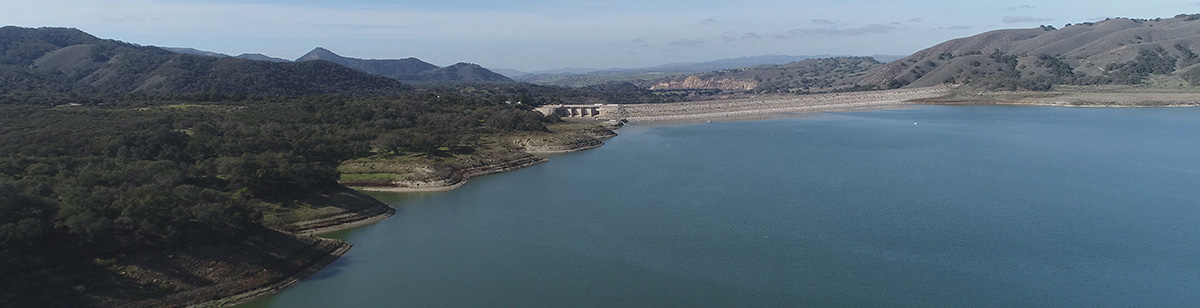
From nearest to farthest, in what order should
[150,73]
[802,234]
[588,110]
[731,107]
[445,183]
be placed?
1. [802,234]
2. [445,183]
3. [588,110]
4. [731,107]
5. [150,73]

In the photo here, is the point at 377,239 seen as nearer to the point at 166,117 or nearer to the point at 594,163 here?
the point at 594,163

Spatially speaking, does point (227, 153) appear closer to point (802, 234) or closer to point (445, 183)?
point (445, 183)

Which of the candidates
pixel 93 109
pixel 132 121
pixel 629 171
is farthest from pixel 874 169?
pixel 93 109

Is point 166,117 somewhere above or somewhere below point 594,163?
above

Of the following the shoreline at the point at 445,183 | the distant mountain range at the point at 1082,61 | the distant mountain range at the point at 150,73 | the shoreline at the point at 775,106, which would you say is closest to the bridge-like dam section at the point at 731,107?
the shoreline at the point at 775,106

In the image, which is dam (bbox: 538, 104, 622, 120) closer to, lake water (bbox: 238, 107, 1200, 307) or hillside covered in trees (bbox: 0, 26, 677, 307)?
hillside covered in trees (bbox: 0, 26, 677, 307)

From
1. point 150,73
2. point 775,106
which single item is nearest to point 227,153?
point 775,106

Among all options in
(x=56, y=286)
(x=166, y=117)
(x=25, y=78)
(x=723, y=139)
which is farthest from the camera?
(x=25, y=78)
